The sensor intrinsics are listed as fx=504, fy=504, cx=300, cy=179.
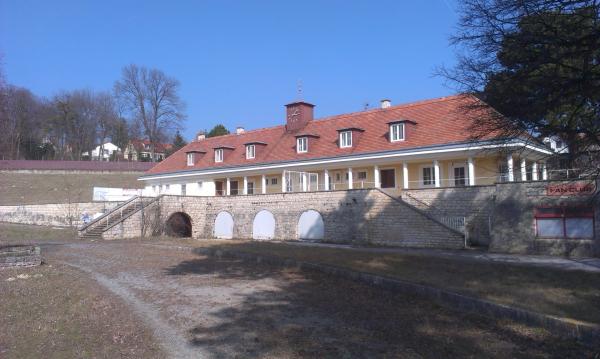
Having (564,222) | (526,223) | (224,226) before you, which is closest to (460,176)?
(526,223)

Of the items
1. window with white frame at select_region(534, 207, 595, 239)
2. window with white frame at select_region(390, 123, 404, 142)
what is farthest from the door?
window with white frame at select_region(534, 207, 595, 239)

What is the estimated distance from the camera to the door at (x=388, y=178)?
30531 mm

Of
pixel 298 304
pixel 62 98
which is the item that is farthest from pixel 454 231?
pixel 62 98

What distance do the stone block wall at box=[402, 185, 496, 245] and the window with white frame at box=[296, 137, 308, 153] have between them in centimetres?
1103

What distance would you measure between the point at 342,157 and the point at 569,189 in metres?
14.0

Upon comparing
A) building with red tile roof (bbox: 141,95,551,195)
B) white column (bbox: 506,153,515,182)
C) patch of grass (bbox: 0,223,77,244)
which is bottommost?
patch of grass (bbox: 0,223,77,244)

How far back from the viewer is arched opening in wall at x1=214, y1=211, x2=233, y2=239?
3353 centimetres

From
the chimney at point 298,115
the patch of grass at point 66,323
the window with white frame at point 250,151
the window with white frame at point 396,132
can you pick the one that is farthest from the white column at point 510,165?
the window with white frame at point 250,151

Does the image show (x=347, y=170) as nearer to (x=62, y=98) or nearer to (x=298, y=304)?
(x=298, y=304)

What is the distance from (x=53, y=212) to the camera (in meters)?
41.4

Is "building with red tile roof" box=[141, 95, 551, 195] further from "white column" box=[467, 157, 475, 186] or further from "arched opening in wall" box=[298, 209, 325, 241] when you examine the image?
"arched opening in wall" box=[298, 209, 325, 241]

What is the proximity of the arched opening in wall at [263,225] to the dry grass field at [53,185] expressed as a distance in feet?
77.5

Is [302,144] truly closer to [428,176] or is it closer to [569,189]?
[428,176]

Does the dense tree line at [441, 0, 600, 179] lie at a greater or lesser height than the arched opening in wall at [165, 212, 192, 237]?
greater
